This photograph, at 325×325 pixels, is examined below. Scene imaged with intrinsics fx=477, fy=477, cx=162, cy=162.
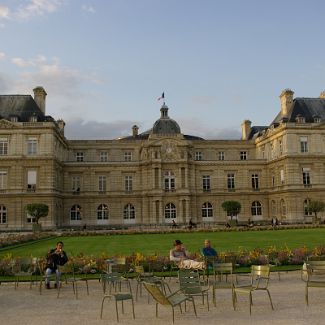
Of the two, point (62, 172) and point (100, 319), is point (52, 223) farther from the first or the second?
point (100, 319)

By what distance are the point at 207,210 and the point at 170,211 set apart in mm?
4855

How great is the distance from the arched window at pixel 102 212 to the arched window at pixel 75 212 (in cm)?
231

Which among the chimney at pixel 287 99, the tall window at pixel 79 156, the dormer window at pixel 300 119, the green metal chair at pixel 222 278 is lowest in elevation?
the green metal chair at pixel 222 278

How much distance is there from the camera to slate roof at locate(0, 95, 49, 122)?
5278 centimetres

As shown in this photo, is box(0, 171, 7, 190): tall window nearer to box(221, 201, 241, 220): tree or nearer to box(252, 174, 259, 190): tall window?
box(221, 201, 241, 220): tree

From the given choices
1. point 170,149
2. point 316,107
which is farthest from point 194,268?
point 316,107

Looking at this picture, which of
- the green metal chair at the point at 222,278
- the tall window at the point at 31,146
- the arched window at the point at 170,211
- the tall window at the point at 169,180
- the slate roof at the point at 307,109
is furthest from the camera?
the tall window at the point at 169,180

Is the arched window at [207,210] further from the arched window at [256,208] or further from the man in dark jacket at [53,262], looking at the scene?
the man in dark jacket at [53,262]

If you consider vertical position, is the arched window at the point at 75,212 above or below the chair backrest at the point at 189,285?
above

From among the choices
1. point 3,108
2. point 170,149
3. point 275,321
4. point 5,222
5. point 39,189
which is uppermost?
point 3,108

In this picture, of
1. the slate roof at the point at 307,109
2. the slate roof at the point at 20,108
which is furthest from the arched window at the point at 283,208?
the slate roof at the point at 20,108

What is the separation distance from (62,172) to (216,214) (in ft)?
64.1

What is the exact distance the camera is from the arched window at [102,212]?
58.1m

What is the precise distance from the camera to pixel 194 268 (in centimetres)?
1543
